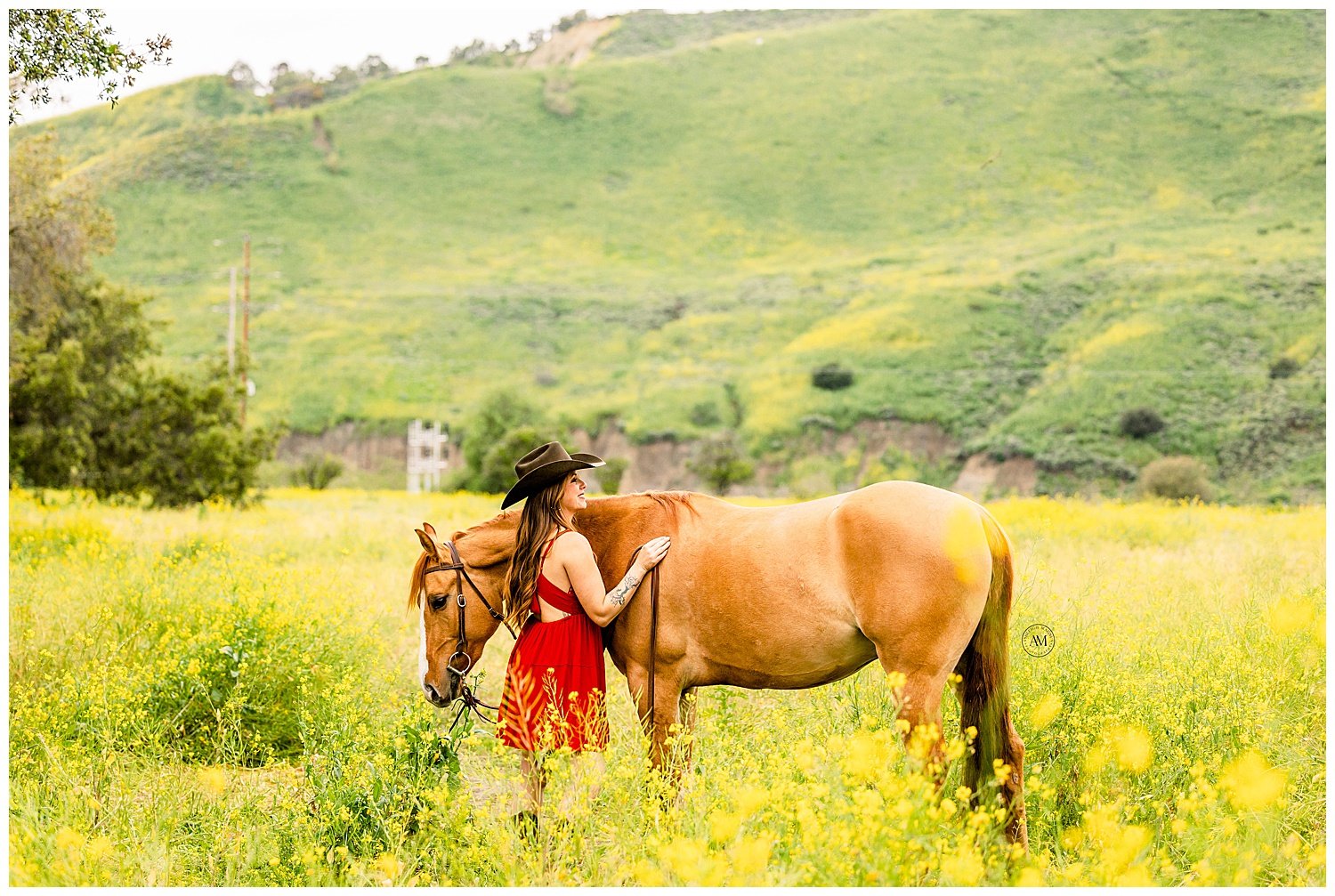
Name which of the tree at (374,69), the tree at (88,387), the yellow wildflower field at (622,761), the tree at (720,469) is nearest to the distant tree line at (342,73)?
the tree at (374,69)

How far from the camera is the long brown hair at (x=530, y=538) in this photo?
4.68m

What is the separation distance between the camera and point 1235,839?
3.82 metres

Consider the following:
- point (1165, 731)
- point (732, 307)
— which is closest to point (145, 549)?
point (1165, 731)

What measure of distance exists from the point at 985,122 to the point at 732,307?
28567 mm

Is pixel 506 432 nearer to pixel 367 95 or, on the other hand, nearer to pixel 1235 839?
pixel 1235 839

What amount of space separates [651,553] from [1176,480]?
32.9m

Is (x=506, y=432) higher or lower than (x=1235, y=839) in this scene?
lower

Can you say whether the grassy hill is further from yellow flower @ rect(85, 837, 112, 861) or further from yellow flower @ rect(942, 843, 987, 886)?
yellow flower @ rect(85, 837, 112, 861)

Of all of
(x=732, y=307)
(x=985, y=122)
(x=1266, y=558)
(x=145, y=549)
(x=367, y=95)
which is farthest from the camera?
(x=367, y=95)

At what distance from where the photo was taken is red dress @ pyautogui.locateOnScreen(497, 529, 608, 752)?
455 centimetres

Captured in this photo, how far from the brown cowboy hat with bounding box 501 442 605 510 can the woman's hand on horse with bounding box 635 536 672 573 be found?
0.43m

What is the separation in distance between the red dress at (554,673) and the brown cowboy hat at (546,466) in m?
0.25

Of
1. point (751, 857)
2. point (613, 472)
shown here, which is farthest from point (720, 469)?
point (751, 857)

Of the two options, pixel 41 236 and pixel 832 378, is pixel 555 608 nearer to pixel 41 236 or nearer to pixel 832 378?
pixel 41 236
